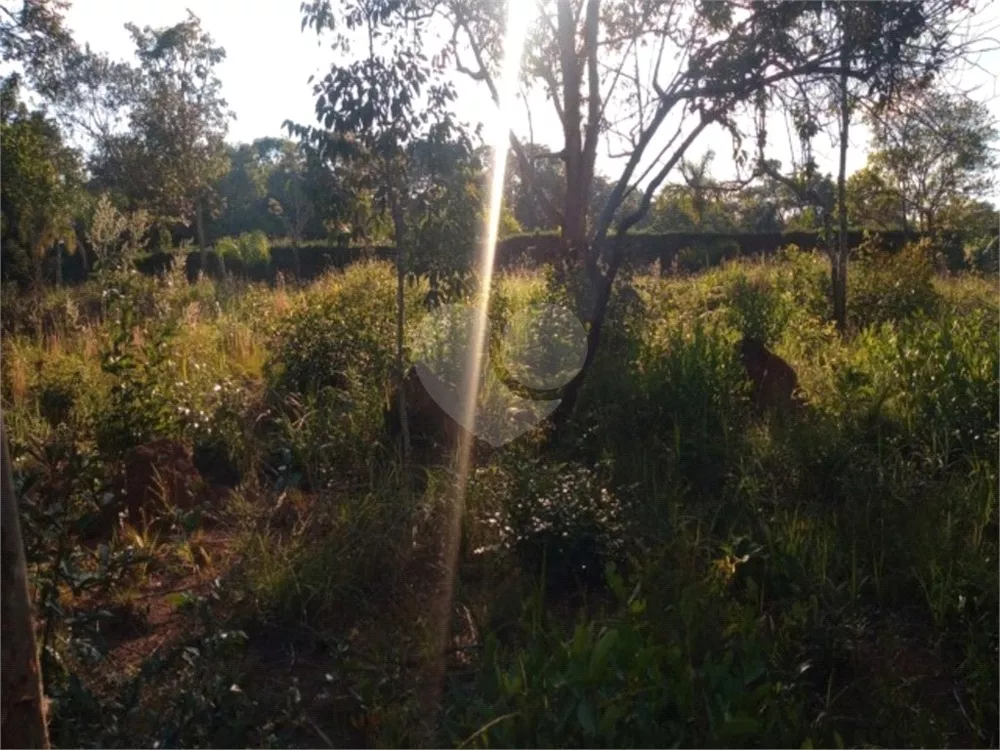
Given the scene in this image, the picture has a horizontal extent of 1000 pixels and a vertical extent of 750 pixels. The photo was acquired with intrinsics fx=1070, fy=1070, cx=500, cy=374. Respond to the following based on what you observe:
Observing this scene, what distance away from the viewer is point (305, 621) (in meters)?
4.42

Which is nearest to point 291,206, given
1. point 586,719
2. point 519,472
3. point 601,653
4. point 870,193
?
point 870,193

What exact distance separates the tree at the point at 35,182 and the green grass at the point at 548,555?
18.2 feet

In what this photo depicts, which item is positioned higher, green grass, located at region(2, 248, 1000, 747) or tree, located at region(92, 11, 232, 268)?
tree, located at region(92, 11, 232, 268)

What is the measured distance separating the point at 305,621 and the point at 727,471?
8.28 ft

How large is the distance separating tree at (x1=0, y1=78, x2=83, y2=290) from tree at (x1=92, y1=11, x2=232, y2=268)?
8.60 ft

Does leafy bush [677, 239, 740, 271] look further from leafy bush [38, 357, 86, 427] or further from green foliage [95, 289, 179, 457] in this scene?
green foliage [95, 289, 179, 457]

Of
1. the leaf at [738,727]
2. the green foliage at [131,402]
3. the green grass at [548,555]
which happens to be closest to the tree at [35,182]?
the green foliage at [131,402]

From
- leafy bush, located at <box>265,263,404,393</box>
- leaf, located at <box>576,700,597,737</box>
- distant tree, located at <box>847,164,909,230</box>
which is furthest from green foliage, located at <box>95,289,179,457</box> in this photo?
distant tree, located at <box>847,164,909,230</box>

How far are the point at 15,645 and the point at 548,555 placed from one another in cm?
251

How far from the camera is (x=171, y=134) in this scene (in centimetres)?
2575

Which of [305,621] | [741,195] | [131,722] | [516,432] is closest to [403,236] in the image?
[516,432]

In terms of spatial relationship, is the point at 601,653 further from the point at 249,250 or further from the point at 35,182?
the point at 249,250

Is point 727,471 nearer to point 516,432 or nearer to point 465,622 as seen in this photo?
point 516,432

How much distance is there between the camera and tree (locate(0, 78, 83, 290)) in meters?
14.3
